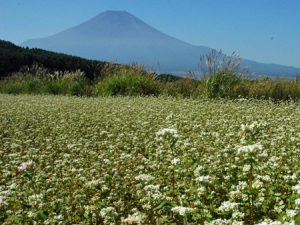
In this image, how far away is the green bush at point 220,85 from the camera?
19.9 meters

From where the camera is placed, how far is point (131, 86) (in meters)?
23.2

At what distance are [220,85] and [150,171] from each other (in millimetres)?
12887

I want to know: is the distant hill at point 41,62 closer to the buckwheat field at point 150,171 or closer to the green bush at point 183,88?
the green bush at point 183,88

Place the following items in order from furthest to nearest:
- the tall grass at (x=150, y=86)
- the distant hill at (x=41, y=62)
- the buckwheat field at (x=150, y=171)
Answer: the distant hill at (x=41, y=62), the tall grass at (x=150, y=86), the buckwheat field at (x=150, y=171)

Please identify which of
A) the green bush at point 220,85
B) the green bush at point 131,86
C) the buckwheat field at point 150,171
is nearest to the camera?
the buckwheat field at point 150,171

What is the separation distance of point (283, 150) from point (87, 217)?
3539 millimetres

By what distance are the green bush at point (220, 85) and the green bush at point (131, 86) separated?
3629 millimetres

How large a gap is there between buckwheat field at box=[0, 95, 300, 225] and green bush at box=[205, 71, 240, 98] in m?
5.64

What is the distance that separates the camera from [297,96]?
66.7 ft

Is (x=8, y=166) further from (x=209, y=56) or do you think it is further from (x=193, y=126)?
(x=209, y=56)

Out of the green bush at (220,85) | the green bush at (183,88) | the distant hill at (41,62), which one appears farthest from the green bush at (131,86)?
the distant hill at (41,62)

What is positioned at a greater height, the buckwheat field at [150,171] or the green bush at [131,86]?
the green bush at [131,86]

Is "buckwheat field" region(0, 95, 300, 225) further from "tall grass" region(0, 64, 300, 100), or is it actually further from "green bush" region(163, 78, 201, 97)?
"green bush" region(163, 78, 201, 97)

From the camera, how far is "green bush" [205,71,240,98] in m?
19.9
